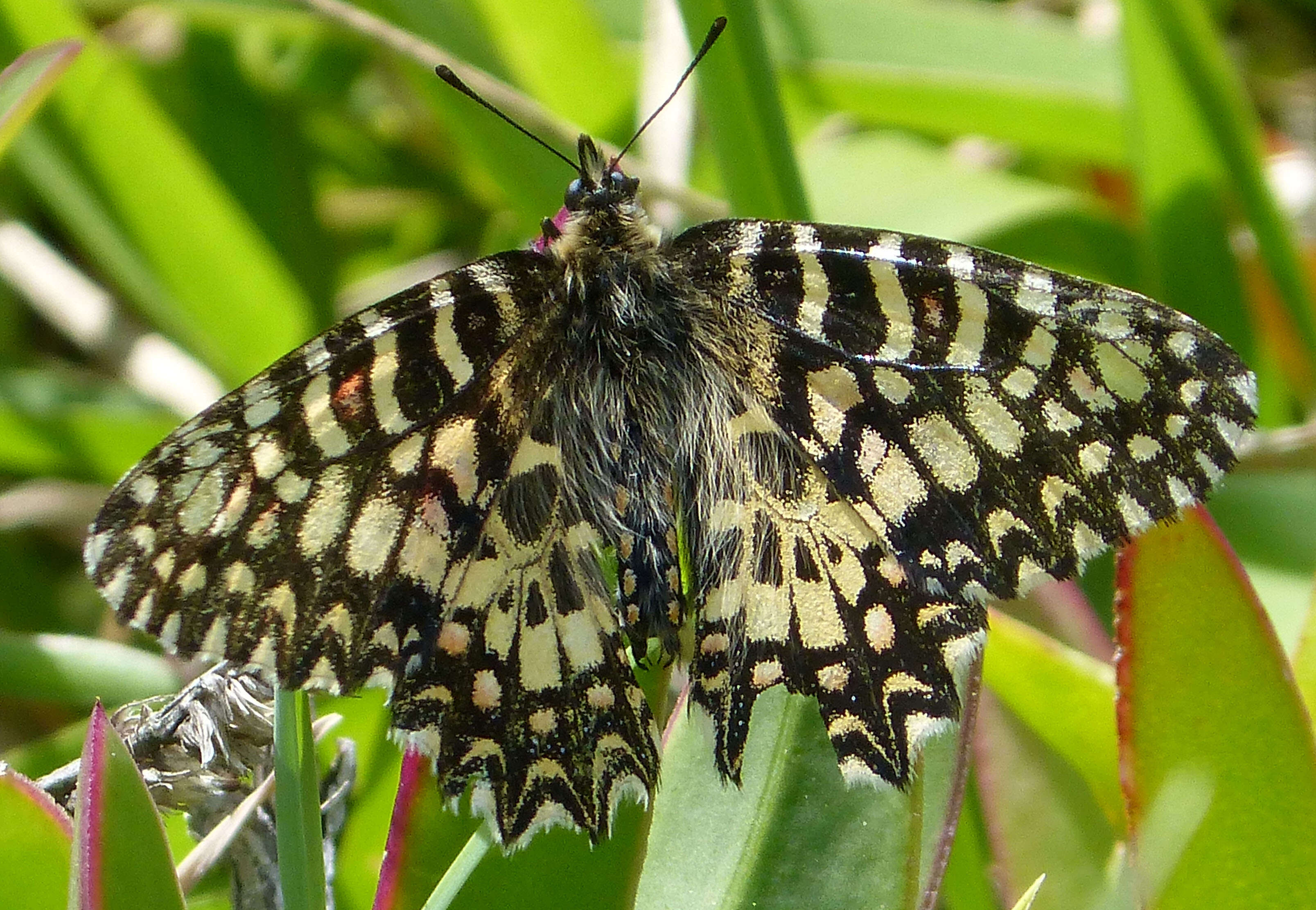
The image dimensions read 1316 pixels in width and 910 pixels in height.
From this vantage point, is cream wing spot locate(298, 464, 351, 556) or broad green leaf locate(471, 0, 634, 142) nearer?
cream wing spot locate(298, 464, 351, 556)

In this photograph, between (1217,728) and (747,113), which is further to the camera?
(747,113)

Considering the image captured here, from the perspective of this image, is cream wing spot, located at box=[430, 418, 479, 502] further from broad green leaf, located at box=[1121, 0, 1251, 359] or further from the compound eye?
broad green leaf, located at box=[1121, 0, 1251, 359]

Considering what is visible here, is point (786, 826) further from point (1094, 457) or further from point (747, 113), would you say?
point (747, 113)

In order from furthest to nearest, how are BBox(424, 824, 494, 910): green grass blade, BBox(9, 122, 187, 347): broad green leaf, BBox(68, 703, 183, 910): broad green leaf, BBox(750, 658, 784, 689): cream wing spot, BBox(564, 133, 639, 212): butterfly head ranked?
BBox(9, 122, 187, 347): broad green leaf < BBox(564, 133, 639, 212): butterfly head < BBox(750, 658, 784, 689): cream wing spot < BBox(424, 824, 494, 910): green grass blade < BBox(68, 703, 183, 910): broad green leaf

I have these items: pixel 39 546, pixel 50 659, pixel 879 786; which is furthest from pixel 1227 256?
pixel 39 546

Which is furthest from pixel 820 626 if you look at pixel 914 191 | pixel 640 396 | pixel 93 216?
pixel 93 216

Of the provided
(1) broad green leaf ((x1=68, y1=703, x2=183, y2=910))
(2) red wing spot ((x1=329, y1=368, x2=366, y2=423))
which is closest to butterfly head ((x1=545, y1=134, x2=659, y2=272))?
(2) red wing spot ((x1=329, y1=368, x2=366, y2=423))

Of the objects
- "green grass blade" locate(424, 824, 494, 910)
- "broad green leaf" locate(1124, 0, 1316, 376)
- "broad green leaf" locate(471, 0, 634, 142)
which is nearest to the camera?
"green grass blade" locate(424, 824, 494, 910)
